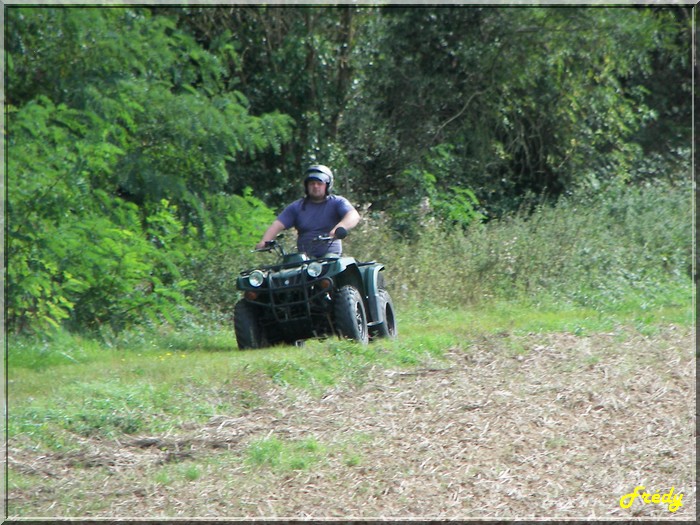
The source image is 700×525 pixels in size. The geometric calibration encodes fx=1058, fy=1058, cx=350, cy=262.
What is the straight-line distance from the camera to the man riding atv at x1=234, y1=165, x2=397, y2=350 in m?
10.7

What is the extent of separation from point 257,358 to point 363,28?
42.2 ft

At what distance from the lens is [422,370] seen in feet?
33.8

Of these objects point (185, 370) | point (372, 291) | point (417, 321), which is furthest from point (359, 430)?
point (417, 321)

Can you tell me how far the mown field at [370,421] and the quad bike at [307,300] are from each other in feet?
1.20

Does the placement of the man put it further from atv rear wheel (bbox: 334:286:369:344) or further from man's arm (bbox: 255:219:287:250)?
atv rear wheel (bbox: 334:286:369:344)

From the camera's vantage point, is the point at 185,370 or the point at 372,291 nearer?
the point at 185,370

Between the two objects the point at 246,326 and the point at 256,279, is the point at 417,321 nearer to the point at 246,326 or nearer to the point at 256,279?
the point at 246,326

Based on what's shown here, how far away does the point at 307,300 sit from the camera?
10680mm

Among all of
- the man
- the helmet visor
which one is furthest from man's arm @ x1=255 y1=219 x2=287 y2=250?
the helmet visor

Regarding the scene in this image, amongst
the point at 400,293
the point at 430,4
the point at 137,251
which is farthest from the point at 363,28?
the point at 137,251

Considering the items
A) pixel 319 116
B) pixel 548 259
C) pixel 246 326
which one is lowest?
pixel 548 259

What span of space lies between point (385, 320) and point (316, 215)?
1416 mm

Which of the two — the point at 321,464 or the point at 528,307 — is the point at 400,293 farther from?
the point at 321,464

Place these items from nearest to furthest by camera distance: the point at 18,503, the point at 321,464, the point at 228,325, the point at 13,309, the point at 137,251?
the point at 18,503 < the point at 321,464 < the point at 13,309 < the point at 137,251 < the point at 228,325
